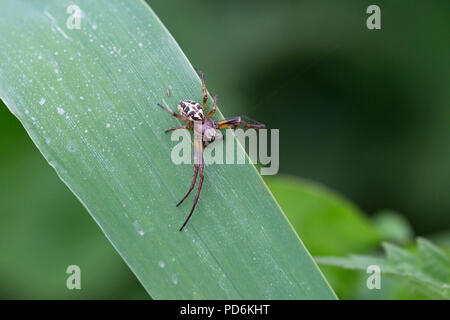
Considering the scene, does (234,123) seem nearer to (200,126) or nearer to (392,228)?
(200,126)

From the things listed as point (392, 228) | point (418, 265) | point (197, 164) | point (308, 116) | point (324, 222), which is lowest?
point (392, 228)

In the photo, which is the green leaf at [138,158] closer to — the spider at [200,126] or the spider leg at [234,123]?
the spider at [200,126]

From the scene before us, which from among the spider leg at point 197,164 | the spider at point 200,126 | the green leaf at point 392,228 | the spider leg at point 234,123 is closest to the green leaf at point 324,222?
the green leaf at point 392,228

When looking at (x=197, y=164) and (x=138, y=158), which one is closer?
(x=138, y=158)

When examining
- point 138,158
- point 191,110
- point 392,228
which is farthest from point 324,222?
point 138,158

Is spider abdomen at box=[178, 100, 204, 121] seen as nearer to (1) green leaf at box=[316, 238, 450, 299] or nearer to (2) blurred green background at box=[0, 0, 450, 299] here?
(1) green leaf at box=[316, 238, 450, 299]

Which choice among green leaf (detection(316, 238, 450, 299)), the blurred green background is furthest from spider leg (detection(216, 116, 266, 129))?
the blurred green background
